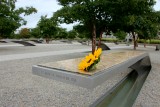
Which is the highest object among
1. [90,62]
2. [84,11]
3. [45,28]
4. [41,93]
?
[84,11]

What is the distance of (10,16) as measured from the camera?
60.3 feet

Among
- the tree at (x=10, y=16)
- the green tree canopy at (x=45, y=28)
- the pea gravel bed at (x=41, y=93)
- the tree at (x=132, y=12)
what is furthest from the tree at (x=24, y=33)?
the pea gravel bed at (x=41, y=93)

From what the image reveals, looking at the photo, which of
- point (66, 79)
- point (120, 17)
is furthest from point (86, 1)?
point (66, 79)

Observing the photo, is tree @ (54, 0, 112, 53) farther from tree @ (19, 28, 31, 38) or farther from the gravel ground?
tree @ (19, 28, 31, 38)

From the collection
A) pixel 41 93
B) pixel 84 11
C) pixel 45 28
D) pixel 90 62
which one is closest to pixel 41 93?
pixel 41 93

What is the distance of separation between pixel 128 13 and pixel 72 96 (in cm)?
765

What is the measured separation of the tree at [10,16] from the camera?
17344mm

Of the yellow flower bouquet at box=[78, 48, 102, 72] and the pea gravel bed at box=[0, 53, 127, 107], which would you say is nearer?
the yellow flower bouquet at box=[78, 48, 102, 72]

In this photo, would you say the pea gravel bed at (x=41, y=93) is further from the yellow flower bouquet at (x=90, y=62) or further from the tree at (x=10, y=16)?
the tree at (x=10, y=16)

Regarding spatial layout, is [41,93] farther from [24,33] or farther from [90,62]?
[24,33]

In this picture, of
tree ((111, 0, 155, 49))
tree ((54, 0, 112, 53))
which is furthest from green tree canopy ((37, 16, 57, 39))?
tree ((111, 0, 155, 49))

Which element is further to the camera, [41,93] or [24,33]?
[24,33]

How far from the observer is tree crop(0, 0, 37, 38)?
17.3m

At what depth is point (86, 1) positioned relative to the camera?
11125mm
